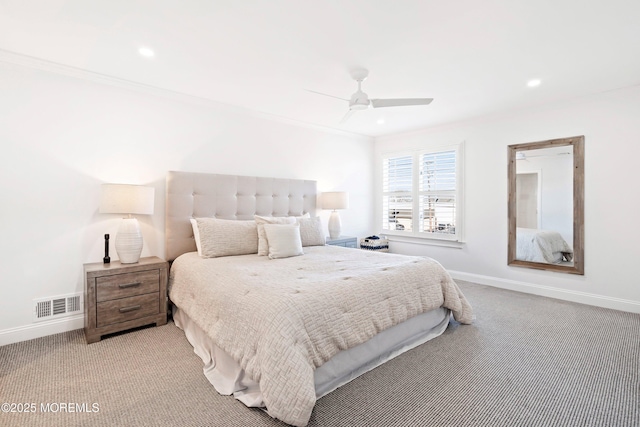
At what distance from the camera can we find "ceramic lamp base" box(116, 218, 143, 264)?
283cm

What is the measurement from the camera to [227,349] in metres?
1.90

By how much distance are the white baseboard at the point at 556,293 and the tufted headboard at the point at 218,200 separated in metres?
2.79

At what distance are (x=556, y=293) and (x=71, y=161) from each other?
18.3 ft

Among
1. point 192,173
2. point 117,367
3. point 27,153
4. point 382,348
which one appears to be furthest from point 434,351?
point 27,153

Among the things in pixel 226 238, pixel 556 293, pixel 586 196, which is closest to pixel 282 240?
pixel 226 238

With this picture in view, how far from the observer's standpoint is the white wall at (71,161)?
260 centimetres

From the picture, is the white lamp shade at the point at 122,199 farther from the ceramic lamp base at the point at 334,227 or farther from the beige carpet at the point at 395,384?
the ceramic lamp base at the point at 334,227

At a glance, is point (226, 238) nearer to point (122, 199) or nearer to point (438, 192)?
point (122, 199)

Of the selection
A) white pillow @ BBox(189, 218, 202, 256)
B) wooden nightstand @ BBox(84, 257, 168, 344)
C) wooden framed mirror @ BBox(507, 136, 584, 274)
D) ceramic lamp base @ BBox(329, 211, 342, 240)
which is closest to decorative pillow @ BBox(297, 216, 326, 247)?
ceramic lamp base @ BBox(329, 211, 342, 240)

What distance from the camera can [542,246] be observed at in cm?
398

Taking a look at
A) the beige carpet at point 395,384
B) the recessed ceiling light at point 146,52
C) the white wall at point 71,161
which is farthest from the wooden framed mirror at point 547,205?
the recessed ceiling light at point 146,52

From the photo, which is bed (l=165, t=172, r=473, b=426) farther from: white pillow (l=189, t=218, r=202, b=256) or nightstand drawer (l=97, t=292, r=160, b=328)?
nightstand drawer (l=97, t=292, r=160, b=328)

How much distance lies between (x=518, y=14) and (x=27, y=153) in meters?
3.98

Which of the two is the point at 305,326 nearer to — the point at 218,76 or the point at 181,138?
the point at 218,76
